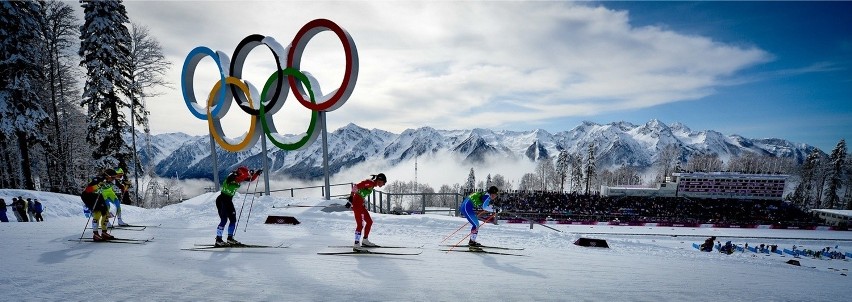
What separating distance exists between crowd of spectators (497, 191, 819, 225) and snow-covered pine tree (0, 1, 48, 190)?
3894 centimetres

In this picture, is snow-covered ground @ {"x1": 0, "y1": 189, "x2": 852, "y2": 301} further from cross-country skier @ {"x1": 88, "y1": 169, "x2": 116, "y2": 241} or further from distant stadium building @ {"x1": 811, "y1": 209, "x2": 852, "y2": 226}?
distant stadium building @ {"x1": 811, "y1": 209, "x2": 852, "y2": 226}

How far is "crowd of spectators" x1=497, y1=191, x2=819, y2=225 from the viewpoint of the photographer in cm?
3962

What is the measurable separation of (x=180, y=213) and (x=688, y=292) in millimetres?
16357

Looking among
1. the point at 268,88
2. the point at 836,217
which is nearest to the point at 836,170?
the point at 836,217

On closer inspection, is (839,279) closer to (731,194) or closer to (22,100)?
(22,100)

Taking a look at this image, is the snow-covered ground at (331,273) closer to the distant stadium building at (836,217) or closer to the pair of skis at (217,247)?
the pair of skis at (217,247)

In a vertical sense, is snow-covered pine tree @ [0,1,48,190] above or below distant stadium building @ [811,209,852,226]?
above

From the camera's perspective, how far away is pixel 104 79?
61.1 feet

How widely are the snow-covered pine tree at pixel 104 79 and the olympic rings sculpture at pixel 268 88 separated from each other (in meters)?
5.05

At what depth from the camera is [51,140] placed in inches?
946

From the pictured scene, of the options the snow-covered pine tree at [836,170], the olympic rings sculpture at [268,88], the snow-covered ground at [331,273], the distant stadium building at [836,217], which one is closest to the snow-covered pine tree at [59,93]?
the olympic rings sculpture at [268,88]

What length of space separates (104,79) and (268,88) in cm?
1069

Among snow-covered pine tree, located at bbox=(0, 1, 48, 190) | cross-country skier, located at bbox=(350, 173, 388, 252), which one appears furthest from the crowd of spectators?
snow-covered pine tree, located at bbox=(0, 1, 48, 190)

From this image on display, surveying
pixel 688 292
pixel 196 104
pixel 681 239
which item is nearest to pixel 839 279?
pixel 688 292
